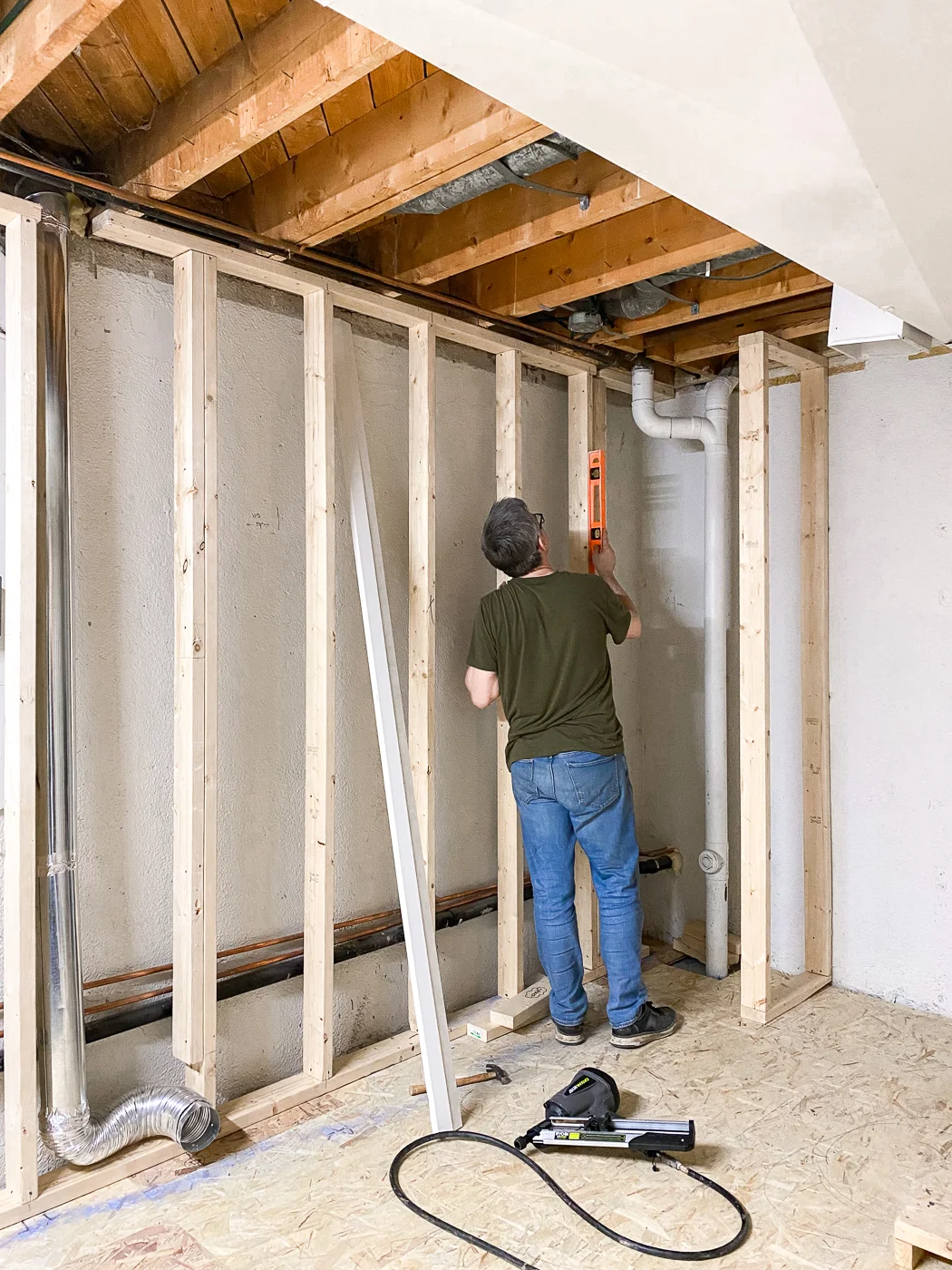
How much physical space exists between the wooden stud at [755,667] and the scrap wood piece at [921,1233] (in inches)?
49.6

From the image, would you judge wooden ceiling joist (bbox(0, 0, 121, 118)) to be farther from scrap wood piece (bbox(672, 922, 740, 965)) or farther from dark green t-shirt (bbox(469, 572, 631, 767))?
scrap wood piece (bbox(672, 922, 740, 965))

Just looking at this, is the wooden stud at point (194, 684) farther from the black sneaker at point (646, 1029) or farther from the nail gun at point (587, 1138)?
the black sneaker at point (646, 1029)

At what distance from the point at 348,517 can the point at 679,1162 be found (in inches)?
82.2

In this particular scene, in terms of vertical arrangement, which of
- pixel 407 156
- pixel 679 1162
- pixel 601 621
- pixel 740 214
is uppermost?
pixel 407 156

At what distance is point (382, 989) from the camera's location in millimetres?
3186

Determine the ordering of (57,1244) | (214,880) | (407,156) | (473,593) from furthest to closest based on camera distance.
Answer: (473,593) → (214,880) → (407,156) → (57,1244)

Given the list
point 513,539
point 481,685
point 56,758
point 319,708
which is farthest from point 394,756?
point 56,758

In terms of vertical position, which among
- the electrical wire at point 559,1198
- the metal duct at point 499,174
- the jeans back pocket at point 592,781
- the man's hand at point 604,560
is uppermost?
the metal duct at point 499,174

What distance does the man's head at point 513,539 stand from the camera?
3.13 meters

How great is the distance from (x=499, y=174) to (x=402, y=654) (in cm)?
154

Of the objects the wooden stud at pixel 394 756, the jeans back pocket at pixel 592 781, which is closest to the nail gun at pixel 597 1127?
the wooden stud at pixel 394 756

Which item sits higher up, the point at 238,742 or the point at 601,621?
the point at 601,621

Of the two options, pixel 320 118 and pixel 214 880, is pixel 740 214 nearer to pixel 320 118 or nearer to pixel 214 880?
pixel 320 118

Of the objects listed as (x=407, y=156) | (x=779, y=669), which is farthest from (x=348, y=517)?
(x=779, y=669)
